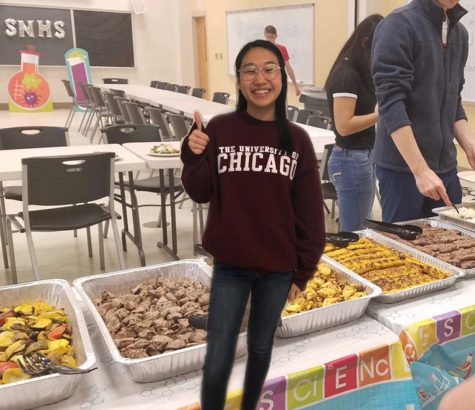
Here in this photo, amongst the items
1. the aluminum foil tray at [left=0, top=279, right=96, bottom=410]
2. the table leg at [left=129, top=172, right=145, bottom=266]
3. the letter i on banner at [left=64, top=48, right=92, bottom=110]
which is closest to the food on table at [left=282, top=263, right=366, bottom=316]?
the aluminum foil tray at [left=0, top=279, right=96, bottom=410]

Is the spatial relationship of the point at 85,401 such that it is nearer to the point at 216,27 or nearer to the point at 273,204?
the point at 273,204

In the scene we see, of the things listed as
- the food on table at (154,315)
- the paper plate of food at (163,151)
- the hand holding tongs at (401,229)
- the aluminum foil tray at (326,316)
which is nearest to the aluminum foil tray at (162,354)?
the food on table at (154,315)

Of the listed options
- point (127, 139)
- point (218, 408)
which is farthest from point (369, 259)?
point (127, 139)

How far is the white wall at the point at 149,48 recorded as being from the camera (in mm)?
10031

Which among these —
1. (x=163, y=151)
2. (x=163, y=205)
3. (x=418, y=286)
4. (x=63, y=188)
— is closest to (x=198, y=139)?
(x=418, y=286)

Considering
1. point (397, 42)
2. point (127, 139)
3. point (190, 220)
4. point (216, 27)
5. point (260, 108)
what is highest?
point (216, 27)

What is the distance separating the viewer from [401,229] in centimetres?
151

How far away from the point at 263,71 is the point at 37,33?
10180 millimetres

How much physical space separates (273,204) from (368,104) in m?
1.25

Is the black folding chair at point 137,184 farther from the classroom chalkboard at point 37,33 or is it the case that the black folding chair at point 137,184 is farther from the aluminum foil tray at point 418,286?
the classroom chalkboard at point 37,33

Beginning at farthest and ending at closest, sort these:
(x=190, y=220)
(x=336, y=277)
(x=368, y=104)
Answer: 1. (x=190, y=220)
2. (x=368, y=104)
3. (x=336, y=277)

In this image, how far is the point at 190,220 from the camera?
379 cm

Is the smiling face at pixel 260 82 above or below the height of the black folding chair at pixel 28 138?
above

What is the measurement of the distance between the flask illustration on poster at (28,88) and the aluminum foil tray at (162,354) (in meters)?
9.20
